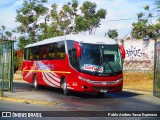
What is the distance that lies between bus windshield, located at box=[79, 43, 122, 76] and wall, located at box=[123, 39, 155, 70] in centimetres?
1551

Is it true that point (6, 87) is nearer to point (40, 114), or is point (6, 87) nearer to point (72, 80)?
point (72, 80)

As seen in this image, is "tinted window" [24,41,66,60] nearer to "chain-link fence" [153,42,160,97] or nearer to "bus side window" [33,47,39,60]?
"bus side window" [33,47,39,60]

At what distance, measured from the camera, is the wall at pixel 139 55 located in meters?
33.7

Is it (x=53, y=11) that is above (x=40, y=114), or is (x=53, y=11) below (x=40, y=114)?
above

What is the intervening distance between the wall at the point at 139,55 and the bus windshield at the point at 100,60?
15.5m

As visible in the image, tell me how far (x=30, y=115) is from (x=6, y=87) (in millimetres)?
8555

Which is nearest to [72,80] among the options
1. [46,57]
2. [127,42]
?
[46,57]

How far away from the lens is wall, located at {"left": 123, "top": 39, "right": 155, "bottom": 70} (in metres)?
33.7

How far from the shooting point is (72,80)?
61.7 ft

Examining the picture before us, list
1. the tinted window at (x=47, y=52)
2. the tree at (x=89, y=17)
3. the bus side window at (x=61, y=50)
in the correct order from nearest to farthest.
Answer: the bus side window at (x=61, y=50), the tinted window at (x=47, y=52), the tree at (x=89, y=17)

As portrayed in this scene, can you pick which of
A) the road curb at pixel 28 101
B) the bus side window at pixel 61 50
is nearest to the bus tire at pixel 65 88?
the bus side window at pixel 61 50

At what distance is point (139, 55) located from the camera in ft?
113

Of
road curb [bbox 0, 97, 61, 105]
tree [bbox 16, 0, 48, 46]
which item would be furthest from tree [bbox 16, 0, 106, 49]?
road curb [bbox 0, 97, 61, 105]

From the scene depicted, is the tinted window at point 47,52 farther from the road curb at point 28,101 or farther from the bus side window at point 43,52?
the road curb at point 28,101
